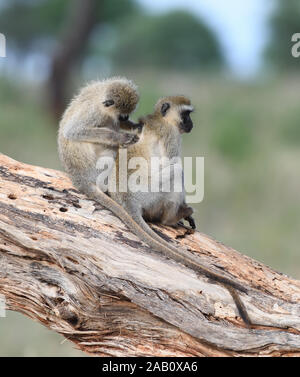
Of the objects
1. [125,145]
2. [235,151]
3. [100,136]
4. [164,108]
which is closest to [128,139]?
[125,145]

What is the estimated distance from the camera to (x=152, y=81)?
73.5 feet

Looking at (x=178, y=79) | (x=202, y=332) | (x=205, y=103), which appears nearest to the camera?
A: (x=202, y=332)

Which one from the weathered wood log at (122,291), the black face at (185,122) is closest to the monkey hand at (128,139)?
the black face at (185,122)

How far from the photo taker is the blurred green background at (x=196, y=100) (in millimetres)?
10578

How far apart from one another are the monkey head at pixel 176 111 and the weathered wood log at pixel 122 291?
1182 millimetres

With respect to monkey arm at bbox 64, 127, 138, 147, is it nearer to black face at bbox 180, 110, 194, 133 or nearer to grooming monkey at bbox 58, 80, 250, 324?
grooming monkey at bbox 58, 80, 250, 324

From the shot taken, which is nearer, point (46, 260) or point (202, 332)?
point (202, 332)

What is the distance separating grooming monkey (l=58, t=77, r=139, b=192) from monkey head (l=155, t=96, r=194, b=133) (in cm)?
31

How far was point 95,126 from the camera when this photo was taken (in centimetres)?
580

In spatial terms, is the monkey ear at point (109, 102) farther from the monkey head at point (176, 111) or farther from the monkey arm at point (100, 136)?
the monkey head at point (176, 111)

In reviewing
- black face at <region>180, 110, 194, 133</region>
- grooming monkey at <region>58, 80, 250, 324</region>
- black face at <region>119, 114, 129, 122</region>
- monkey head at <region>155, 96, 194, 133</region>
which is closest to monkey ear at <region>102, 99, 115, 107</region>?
grooming monkey at <region>58, 80, 250, 324</region>

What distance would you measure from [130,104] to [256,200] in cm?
665

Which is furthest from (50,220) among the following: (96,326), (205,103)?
(205,103)

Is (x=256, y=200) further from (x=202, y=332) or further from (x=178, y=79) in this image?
(x=178, y=79)
